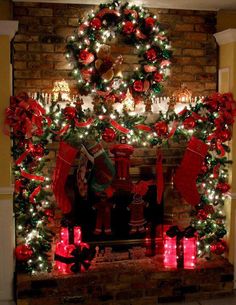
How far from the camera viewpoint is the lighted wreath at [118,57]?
4172 millimetres

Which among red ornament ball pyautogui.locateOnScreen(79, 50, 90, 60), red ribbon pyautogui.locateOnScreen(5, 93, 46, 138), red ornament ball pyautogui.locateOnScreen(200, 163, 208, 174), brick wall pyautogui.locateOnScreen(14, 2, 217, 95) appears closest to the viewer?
red ribbon pyautogui.locateOnScreen(5, 93, 46, 138)

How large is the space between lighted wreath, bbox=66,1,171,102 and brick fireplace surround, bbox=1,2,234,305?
0.15m

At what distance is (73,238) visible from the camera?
163 inches

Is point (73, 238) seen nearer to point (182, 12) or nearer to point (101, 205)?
point (101, 205)

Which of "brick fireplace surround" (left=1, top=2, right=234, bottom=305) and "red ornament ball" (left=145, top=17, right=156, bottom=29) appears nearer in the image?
"brick fireplace surround" (left=1, top=2, right=234, bottom=305)

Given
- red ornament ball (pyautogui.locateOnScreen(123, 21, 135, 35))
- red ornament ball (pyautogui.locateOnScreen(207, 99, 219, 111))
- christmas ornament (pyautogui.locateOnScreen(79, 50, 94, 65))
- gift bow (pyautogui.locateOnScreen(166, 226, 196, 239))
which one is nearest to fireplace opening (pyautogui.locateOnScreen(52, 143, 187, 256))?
gift bow (pyautogui.locateOnScreen(166, 226, 196, 239))

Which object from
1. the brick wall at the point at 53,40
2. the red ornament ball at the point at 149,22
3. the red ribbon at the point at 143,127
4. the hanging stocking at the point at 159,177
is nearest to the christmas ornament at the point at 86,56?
the brick wall at the point at 53,40

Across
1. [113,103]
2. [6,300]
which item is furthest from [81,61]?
[6,300]

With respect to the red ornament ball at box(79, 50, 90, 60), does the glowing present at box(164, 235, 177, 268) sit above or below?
below

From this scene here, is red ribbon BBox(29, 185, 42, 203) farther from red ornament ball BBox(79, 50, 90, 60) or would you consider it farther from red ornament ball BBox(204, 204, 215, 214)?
red ornament ball BBox(204, 204, 215, 214)

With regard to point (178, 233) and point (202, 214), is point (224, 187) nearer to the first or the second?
point (202, 214)

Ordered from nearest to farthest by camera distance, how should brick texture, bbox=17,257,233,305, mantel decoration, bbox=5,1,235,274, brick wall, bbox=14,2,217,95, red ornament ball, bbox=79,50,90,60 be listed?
brick texture, bbox=17,257,233,305
mantel decoration, bbox=5,1,235,274
red ornament ball, bbox=79,50,90,60
brick wall, bbox=14,2,217,95

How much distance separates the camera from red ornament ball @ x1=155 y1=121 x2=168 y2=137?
4.14 metres

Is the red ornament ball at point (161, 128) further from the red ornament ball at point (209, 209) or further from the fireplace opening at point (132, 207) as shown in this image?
the red ornament ball at point (209, 209)
